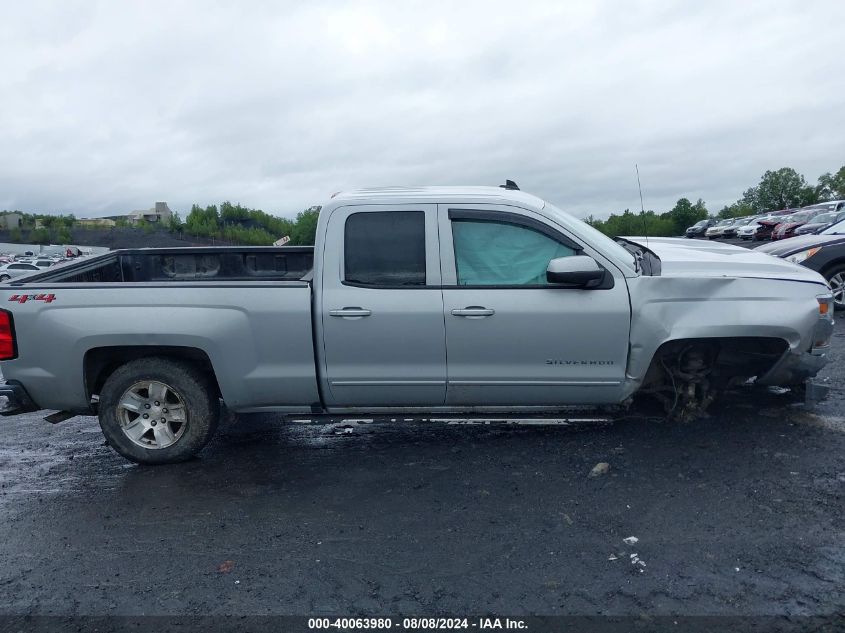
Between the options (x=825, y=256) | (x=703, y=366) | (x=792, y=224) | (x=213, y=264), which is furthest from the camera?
(x=792, y=224)

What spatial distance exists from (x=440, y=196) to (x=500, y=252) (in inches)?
23.4

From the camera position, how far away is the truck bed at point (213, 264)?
645 cm

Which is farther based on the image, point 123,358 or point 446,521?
point 123,358

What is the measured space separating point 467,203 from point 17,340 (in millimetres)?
3303

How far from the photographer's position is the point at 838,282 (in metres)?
10.3

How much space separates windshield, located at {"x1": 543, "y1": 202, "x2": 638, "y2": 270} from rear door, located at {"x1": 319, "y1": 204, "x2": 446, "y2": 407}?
0.92m

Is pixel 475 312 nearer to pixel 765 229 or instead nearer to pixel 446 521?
pixel 446 521

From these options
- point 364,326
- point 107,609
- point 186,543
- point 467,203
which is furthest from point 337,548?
point 467,203

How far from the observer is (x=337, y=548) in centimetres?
380

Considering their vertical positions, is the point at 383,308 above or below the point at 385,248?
below

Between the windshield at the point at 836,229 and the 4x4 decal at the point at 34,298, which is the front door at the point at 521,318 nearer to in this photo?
the 4x4 decal at the point at 34,298

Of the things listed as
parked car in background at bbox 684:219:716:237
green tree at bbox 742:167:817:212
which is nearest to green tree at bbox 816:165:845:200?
green tree at bbox 742:167:817:212

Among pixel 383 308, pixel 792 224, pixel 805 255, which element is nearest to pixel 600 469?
pixel 383 308

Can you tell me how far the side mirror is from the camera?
455cm
